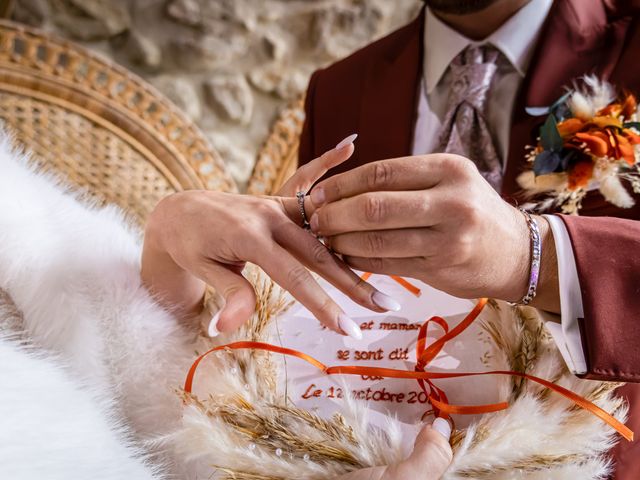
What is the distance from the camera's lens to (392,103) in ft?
3.80

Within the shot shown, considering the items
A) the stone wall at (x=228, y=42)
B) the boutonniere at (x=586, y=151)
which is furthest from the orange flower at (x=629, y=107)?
the stone wall at (x=228, y=42)

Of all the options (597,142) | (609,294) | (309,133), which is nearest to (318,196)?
(609,294)

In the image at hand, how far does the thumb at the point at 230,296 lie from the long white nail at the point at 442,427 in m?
0.19

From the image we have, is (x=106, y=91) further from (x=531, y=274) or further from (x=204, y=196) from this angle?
(x=531, y=274)

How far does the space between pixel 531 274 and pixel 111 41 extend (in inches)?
48.3

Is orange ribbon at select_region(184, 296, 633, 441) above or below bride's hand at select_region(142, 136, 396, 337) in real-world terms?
below

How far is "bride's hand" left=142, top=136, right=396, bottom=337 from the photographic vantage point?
0.55 meters

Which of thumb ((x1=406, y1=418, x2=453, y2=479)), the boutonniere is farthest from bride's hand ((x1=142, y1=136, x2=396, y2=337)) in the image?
the boutonniere

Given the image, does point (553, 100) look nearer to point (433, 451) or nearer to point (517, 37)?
point (517, 37)

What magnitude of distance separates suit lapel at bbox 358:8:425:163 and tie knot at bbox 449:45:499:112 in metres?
0.08

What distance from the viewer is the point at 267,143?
5.08ft

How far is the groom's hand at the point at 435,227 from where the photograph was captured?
1.59ft

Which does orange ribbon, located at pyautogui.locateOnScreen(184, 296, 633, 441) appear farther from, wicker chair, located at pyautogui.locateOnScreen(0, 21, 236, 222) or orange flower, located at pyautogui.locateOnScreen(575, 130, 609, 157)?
wicker chair, located at pyautogui.locateOnScreen(0, 21, 236, 222)

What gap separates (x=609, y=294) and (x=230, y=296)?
343mm
